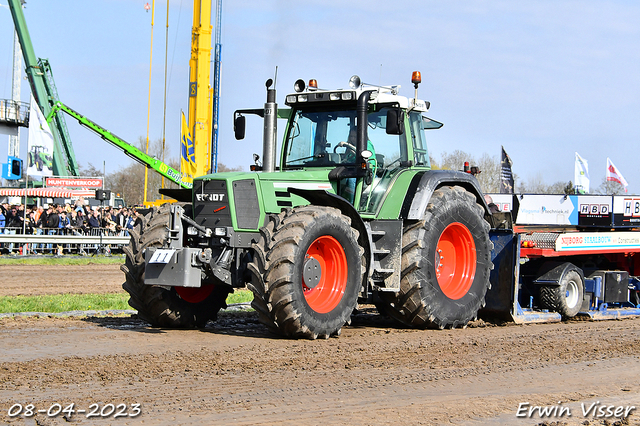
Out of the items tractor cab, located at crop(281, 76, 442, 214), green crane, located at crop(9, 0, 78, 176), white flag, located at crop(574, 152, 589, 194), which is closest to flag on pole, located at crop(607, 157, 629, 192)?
white flag, located at crop(574, 152, 589, 194)

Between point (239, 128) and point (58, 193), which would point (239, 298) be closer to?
point (239, 128)

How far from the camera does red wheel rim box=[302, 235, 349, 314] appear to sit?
7820 millimetres

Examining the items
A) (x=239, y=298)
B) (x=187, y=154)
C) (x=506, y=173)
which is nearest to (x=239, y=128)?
(x=239, y=298)

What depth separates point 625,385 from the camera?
597 cm

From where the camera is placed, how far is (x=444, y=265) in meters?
9.51

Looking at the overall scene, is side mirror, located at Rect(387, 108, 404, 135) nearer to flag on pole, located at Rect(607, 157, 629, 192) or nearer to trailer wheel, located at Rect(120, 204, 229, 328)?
trailer wheel, located at Rect(120, 204, 229, 328)

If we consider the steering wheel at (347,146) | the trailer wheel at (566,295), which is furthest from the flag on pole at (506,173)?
the steering wheel at (347,146)

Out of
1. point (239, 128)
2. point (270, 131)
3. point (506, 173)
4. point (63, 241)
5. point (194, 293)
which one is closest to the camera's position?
point (194, 293)

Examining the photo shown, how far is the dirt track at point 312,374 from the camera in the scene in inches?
188

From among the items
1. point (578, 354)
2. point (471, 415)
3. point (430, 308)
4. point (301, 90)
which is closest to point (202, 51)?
point (301, 90)

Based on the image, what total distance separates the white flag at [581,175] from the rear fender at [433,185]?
68.4ft

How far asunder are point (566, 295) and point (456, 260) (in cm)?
222

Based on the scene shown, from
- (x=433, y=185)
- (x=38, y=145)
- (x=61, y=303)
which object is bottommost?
(x=61, y=303)

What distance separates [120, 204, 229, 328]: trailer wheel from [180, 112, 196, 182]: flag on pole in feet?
49.3
